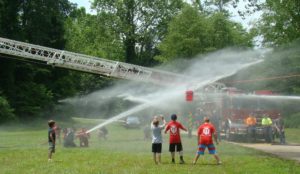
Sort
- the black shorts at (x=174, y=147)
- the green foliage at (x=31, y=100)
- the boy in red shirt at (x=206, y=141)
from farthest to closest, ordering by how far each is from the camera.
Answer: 1. the green foliage at (x=31, y=100)
2. the black shorts at (x=174, y=147)
3. the boy in red shirt at (x=206, y=141)

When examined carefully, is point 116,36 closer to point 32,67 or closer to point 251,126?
point 32,67

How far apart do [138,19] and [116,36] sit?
3607mm

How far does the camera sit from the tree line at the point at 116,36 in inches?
1938

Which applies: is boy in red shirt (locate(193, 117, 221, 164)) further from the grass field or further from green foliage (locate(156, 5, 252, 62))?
green foliage (locate(156, 5, 252, 62))

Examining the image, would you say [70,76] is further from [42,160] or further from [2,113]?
[42,160]

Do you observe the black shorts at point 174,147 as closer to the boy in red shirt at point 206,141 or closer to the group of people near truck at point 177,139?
the group of people near truck at point 177,139

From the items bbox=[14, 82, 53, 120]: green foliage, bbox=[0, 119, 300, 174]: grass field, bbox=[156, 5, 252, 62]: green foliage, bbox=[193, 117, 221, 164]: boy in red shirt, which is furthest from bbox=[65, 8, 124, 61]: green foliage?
bbox=[193, 117, 221, 164]: boy in red shirt

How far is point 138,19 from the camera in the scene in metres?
68.2

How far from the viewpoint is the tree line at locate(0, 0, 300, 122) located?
161 ft

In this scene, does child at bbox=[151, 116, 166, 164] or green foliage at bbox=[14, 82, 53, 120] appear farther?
green foliage at bbox=[14, 82, 53, 120]

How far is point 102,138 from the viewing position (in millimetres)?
32031

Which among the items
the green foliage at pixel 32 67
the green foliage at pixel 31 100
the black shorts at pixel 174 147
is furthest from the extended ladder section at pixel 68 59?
the green foliage at pixel 31 100

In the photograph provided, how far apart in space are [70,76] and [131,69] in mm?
30553

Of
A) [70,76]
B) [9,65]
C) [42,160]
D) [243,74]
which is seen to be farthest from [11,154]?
[70,76]
